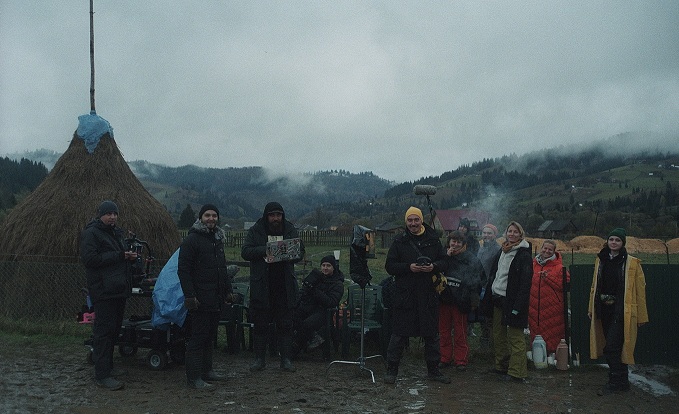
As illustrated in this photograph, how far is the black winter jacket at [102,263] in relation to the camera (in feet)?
18.5

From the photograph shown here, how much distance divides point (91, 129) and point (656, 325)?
10.1 meters

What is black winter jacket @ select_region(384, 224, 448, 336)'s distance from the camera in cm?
595

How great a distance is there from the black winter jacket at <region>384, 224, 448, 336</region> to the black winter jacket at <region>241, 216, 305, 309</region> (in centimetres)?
118

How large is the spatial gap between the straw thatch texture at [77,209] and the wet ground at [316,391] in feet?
8.77

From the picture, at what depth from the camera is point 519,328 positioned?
598 centimetres

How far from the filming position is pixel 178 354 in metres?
6.58

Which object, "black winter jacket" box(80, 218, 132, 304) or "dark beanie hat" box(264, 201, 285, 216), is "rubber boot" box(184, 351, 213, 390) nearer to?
"black winter jacket" box(80, 218, 132, 304)

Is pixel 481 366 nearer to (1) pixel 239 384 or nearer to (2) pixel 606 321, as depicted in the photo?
(2) pixel 606 321

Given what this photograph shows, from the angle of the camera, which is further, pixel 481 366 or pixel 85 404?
pixel 481 366

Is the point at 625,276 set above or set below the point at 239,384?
above

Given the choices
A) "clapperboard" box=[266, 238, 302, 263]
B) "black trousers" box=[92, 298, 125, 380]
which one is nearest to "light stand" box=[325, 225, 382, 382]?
"clapperboard" box=[266, 238, 302, 263]

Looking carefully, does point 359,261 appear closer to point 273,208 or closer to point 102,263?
point 273,208

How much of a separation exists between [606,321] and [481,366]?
1687 millimetres

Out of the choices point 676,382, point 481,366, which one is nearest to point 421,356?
point 481,366
